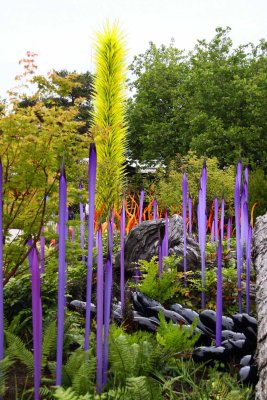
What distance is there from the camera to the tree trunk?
2.68 metres

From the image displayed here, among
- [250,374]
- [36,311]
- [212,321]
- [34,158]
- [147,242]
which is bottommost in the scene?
[250,374]

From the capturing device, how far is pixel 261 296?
333cm

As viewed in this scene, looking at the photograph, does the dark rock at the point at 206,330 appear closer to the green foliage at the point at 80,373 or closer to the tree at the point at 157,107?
the green foliage at the point at 80,373

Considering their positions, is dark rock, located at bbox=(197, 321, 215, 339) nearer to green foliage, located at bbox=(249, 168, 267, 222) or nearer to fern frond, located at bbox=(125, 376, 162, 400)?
fern frond, located at bbox=(125, 376, 162, 400)

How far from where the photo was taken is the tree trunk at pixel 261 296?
2.68 meters

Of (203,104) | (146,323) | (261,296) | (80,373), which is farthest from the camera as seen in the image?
(203,104)

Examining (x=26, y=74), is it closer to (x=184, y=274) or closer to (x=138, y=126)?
(x=184, y=274)

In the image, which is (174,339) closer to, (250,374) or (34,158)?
(250,374)

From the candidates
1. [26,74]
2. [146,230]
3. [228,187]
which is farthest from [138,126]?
[26,74]

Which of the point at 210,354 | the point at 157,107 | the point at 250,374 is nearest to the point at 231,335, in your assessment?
the point at 210,354

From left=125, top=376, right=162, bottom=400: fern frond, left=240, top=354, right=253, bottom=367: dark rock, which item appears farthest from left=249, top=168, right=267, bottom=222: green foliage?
left=125, top=376, right=162, bottom=400: fern frond

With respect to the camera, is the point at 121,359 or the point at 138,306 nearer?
the point at 121,359

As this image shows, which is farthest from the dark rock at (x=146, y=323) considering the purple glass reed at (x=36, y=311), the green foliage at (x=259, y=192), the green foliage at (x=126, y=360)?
the green foliage at (x=259, y=192)

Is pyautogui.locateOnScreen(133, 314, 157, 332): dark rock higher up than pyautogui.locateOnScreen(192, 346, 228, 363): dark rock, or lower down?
higher up
